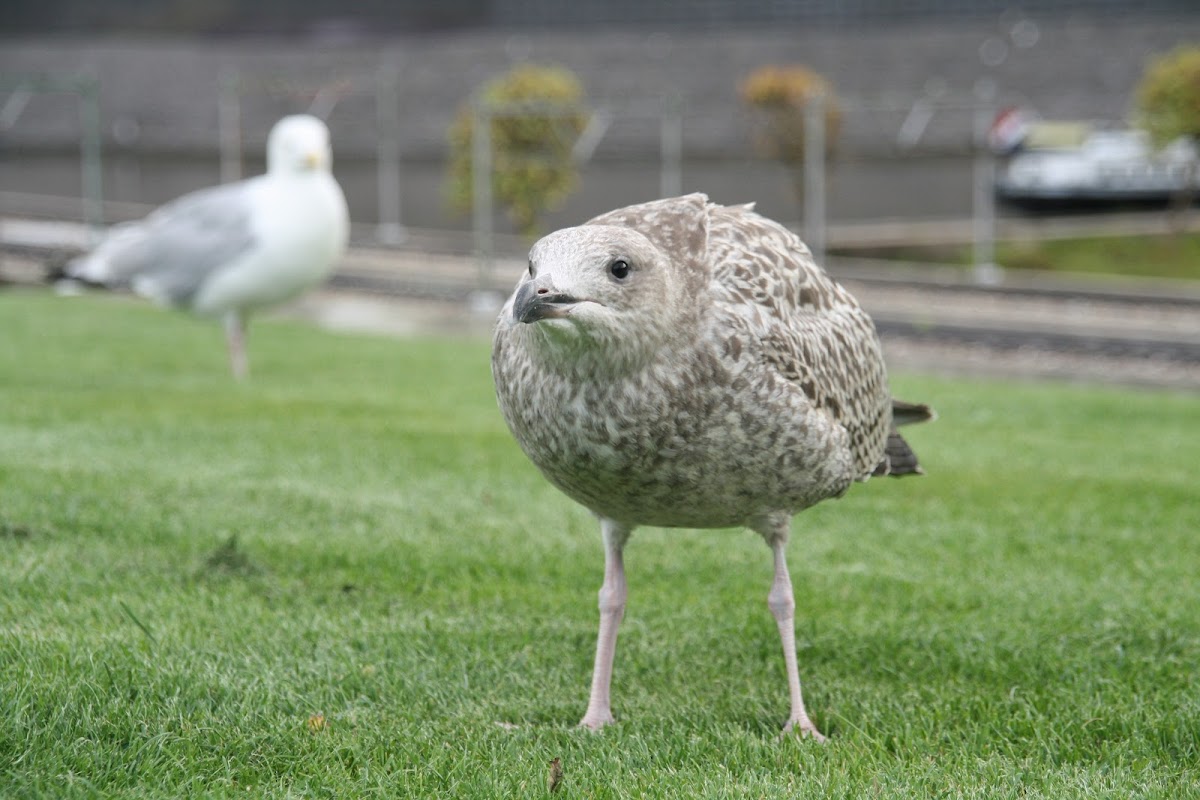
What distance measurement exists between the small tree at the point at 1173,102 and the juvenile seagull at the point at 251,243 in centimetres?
1336

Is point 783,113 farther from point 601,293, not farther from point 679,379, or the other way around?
point 601,293

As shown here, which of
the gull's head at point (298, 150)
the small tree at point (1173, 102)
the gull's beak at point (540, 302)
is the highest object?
the small tree at point (1173, 102)

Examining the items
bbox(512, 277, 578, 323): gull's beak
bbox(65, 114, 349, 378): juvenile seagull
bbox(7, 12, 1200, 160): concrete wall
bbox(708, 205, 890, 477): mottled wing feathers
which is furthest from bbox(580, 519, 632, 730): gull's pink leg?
bbox(7, 12, 1200, 160): concrete wall

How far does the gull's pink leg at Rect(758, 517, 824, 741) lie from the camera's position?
4.33 m

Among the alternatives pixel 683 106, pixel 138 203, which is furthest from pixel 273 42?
pixel 683 106

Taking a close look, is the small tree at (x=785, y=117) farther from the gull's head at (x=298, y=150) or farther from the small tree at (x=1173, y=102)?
the gull's head at (x=298, y=150)

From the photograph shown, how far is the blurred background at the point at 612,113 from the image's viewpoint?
22.9 metres

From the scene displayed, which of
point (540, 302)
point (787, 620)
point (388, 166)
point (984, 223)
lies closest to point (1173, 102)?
point (984, 223)

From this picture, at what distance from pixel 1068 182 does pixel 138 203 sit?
17334mm

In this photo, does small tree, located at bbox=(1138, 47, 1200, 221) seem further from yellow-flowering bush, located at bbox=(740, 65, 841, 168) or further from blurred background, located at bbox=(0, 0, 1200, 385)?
yellow-flowering bush, located at bbox=(740, 65, 841, 168)

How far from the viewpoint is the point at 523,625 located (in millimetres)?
5164

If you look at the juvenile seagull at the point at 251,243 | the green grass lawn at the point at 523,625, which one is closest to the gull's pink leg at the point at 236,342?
the juvenile seagull at the point at 251,243

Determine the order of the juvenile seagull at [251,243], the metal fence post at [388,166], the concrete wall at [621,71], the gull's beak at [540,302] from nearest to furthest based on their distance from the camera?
the gull's beak at [540,302] < the juvenile seagull at [251,243] < the metal fence post at [388,166] < the concrete wall at [621,71]

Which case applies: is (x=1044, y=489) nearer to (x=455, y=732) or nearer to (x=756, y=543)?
(x=756, y=543)
